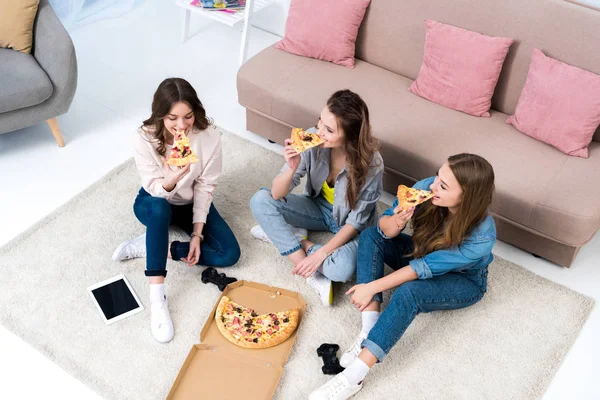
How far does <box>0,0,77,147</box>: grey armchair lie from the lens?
11.0ft

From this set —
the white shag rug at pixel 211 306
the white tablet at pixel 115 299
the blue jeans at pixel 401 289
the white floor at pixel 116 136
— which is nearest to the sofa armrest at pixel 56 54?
the white floor at pixel 116 136

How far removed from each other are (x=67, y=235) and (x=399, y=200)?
5.47 ft

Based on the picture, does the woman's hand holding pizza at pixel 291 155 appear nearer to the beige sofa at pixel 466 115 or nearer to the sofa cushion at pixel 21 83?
the beige sofa at pixel 466 115

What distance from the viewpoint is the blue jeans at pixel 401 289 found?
2.59 m

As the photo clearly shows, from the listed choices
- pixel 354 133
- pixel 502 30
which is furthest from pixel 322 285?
pixel 502 30

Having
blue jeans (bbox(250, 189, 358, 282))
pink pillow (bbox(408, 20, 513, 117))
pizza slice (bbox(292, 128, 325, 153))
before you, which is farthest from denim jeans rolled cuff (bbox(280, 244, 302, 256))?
pink pillow (bbox(408, 20, 513, 117))

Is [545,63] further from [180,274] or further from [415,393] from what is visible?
[180,274]

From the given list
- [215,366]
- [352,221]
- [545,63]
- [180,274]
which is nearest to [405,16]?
[545,63]

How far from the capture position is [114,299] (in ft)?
9.52

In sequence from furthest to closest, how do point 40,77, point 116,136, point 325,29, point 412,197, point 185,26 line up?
point 185,26
point 116,136
point 325,29
point 40,77
point 412,197

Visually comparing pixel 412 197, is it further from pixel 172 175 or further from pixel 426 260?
pixel 172 175

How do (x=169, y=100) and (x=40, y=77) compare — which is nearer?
(x=169, y=100)

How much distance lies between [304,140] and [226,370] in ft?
3.38

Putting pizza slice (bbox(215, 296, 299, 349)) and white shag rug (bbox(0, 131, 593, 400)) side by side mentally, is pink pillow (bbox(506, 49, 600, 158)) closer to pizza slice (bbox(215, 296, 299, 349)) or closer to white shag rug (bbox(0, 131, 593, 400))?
white shag rug (bbox(0, 131, 593, 400))
